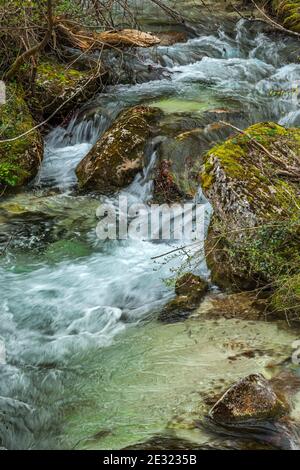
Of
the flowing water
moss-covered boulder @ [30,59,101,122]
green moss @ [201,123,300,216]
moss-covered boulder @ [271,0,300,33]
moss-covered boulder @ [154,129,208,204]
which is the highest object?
moss-covered boulder @ [271,0,300,33]

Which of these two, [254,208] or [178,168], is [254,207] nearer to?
[254,208]

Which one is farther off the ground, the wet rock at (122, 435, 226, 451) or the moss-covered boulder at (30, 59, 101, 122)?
the moss-covered boulder at (30, 59, 101, 122)

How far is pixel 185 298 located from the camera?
5754 mm

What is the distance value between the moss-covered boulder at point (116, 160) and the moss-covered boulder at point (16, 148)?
85cm

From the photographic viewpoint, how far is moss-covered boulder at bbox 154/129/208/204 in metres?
8.10

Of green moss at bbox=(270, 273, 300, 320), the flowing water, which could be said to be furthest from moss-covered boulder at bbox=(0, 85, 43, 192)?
green moss at bbox=(270, 273, 300, 320)

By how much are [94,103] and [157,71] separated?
7.16 ft

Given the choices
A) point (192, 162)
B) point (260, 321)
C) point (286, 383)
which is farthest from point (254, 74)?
point (286, 383)

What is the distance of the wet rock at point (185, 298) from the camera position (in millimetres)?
5617

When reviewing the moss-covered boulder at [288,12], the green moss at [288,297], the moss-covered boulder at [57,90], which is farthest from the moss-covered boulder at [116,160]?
the moss-covered boulder at [288,12]

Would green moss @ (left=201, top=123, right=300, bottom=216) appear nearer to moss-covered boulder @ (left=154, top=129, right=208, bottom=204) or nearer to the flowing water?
the flowing water

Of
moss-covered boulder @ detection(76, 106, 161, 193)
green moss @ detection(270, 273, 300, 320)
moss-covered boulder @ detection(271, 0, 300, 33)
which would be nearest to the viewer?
green moss @ detection(270, 273, 300, 320)

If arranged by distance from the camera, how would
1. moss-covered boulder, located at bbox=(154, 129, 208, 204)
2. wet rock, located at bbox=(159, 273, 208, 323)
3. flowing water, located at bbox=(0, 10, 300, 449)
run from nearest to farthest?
flowing water, located at bbox=(0, 10, 300, 449) → wet rock, located at bbox=(159, 273, 208, 323) → moss-covered boulder, located at bbox=(154, 129, 208, 204)

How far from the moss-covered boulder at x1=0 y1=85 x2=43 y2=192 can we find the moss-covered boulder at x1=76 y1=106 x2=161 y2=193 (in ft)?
2.78
